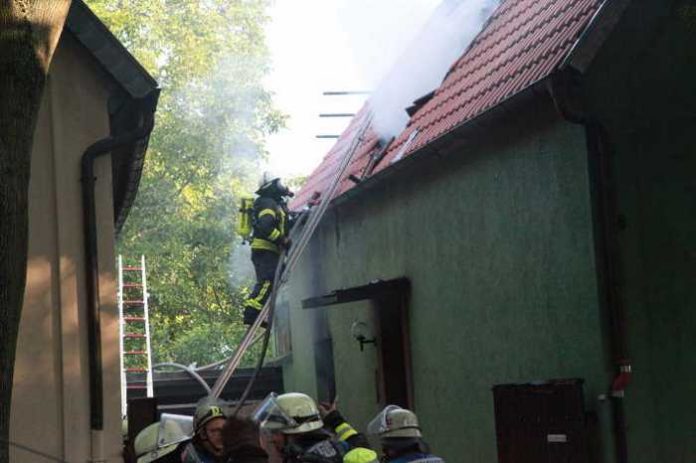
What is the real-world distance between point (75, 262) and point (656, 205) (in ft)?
13.6

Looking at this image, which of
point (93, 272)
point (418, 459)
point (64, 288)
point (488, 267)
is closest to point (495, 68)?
point (488, 267)

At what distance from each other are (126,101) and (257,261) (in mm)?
4811

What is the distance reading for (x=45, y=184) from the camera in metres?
7.47

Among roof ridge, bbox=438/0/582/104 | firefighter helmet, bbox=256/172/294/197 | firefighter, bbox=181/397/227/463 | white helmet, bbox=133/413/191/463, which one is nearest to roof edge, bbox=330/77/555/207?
firefighter helmet, bbox=256/172/294/197

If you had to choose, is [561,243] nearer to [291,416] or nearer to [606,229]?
[606,229]

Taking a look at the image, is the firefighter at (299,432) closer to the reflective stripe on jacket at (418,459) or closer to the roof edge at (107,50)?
the reflective stripe on jacket at (418,459)

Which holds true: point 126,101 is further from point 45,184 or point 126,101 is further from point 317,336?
point 317,336

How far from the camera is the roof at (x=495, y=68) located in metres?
8.48

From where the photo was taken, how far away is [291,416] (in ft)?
20.4

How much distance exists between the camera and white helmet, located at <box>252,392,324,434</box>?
6188 millimetres

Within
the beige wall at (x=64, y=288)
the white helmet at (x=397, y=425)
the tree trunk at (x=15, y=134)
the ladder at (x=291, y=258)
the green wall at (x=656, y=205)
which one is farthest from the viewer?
the ladder at (x=291, y=258)

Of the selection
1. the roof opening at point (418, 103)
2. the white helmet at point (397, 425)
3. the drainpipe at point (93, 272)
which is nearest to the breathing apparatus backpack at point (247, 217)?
the roof opening at point (418, 103)

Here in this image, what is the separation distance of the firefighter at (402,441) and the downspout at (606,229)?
2.05 m

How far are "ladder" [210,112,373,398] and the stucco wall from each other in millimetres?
460
